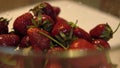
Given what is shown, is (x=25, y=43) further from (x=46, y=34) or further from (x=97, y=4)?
(x=97, y=4)

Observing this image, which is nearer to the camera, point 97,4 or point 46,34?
point 46,34

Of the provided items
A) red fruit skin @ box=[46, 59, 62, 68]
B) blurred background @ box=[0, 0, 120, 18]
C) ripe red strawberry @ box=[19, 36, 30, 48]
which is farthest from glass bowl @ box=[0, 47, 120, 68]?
blurred background @ box=[0, 0, 120, 18]

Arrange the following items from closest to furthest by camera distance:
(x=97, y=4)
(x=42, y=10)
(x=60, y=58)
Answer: (x=60, y=58)
(x=42, y=10)
(x=97, y=4)

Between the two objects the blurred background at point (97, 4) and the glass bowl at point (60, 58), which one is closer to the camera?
the glass bowl at point (60, 58)

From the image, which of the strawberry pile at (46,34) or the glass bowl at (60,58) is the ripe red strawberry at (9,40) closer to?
the strawberry pile at (46,34)

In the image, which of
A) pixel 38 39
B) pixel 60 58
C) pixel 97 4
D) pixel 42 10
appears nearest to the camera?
pixel 60 58

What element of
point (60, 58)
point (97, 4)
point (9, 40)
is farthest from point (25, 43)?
point (97, 4)

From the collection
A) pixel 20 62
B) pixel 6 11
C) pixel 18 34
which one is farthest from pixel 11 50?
pixel 6 11

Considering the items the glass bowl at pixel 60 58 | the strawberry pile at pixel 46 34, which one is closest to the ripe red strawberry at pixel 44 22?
the strawberry pile at pixel 46 34

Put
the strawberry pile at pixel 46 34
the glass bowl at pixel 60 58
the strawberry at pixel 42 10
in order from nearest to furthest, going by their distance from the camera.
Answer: the glass bowl at pixel 60 58 < the strawberry pile at pixel 46 34 < the strawberry at pixel 42 10

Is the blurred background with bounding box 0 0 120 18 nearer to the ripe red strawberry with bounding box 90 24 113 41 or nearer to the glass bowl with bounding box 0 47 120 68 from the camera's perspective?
the ripe red strawberry with bounding box 90 24 113 41
